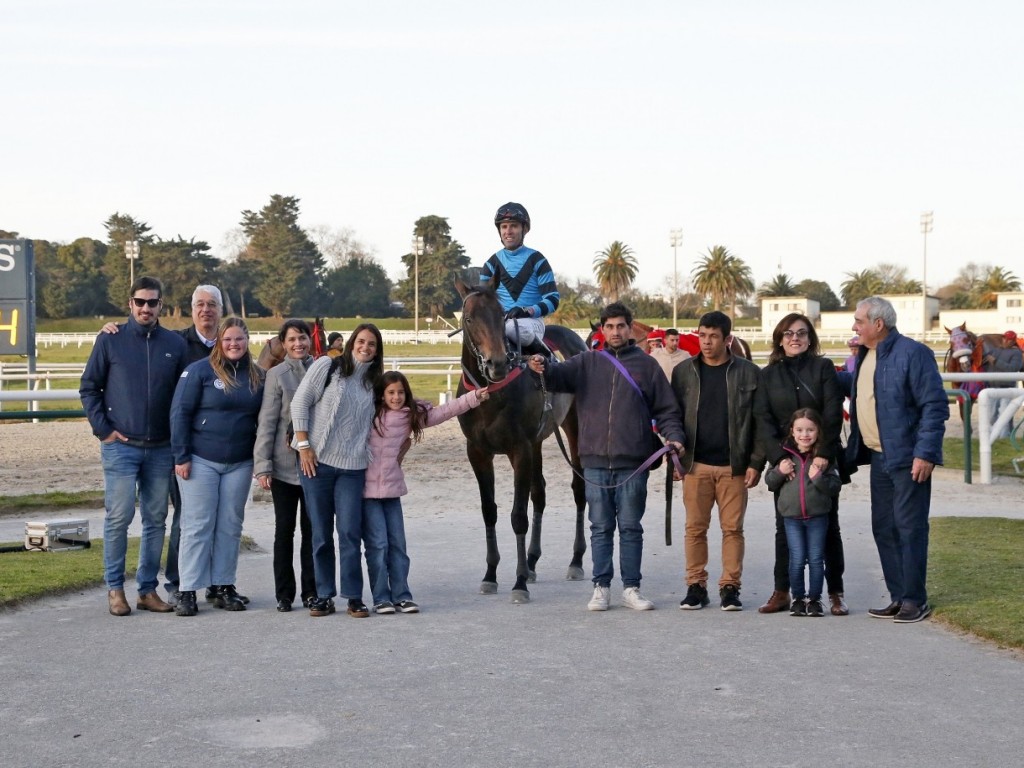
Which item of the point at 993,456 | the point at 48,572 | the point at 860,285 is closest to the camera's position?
the point at 48,572

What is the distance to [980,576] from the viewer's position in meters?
8.04

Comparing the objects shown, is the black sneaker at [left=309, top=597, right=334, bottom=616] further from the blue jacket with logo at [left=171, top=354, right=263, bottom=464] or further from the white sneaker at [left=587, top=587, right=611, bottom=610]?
the white sneaker at [left=587, top=587, right=611, bottom=610]

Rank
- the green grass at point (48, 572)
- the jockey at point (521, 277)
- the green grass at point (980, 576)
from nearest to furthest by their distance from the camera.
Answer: the green grass at point (980, 576)
the green grass at point (48, 572)
the jockey at point (521, 277)

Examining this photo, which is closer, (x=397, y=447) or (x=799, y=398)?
(x=799, y=398)

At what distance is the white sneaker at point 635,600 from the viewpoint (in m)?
7.20

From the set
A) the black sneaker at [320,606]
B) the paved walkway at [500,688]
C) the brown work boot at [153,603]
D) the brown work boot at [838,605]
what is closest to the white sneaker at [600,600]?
the paved walkway at [500,688]

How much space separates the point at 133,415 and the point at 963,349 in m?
15.3

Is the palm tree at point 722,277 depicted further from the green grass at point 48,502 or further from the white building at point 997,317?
the green grass at point 48,502

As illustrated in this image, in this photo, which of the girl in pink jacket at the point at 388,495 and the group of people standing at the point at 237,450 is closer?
the group of people standing at the point at 237,450

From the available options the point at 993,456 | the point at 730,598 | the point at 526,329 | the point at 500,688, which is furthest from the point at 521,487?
the point at 993,456

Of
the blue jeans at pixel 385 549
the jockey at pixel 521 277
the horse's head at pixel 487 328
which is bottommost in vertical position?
the blue jeans at pixel 385 549

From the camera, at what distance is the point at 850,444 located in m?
7.22

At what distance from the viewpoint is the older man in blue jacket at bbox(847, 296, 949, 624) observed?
664 centimetres

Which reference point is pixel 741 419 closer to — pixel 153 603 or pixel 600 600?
pixel 600 600
